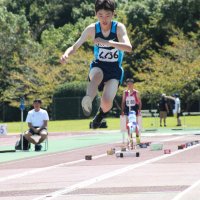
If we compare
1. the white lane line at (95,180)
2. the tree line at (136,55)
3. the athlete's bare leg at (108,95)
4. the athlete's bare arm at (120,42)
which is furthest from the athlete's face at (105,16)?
the tree line at (136,55)

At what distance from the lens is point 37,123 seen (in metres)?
26.6

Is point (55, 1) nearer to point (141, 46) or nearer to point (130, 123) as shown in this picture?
point (141, 46)

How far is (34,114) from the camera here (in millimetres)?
26547

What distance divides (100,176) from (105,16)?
6393 millimetres

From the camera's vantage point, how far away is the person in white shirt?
26.2 m

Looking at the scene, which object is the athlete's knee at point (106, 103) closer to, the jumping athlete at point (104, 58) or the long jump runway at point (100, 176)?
the jumping athlete at point (104, 58)

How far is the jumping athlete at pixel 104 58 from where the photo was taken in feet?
31.4

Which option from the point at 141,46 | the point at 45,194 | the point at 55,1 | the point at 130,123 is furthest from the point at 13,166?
the point at 55,1

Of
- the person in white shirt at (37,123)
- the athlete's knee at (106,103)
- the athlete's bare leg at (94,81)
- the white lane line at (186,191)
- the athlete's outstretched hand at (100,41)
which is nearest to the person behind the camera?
the athlete's outstretched hand at (100,41)

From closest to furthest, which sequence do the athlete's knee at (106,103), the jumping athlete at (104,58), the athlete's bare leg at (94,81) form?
the jumping athlete at (104,58)
the athlete's knee at (106,103)
the athlete's bare leg at (94,81)

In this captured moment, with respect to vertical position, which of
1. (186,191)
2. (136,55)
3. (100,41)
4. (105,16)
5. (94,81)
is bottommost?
(186,191)

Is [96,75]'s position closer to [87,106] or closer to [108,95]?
[108,95]

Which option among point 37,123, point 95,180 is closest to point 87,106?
point 95,180

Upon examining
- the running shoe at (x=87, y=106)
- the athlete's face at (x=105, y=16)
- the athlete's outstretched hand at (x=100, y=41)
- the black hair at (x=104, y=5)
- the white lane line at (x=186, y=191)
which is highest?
the black hair at (x=104, y=5)
